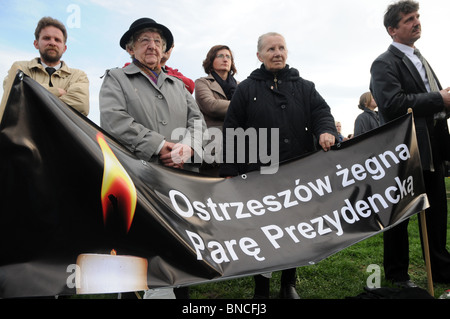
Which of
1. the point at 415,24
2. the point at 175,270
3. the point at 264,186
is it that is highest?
the point at 415,24

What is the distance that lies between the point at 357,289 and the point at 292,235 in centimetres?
129

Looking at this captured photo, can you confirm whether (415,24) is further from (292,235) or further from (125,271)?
(125,271)

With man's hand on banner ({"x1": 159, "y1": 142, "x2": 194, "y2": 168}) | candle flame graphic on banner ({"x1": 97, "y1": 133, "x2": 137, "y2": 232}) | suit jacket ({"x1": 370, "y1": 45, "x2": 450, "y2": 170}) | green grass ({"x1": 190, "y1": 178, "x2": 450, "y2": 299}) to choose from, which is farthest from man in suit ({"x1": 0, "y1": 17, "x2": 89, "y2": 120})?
suit jacket ({"x1": 370, "y1": 45, "x2": 450, "y2": 170})

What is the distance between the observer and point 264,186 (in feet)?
8.98

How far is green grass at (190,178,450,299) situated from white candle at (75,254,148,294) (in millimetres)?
1290

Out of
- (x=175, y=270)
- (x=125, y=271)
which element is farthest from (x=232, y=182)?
(x=125, y=271)

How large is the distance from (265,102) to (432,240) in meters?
1.99

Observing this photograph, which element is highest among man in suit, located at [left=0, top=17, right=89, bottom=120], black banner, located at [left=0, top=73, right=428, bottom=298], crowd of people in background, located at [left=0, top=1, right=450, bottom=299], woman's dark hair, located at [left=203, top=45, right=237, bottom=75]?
woman's dark hair, located at [left=203, top=45, right=237, bottom=75]

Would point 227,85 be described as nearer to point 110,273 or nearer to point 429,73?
point 429,73

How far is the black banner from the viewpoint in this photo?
6.86ft

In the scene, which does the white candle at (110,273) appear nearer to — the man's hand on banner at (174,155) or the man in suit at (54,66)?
the man's hand on banner at (174,155)

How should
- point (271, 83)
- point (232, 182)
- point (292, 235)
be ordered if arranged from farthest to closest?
1. point (271, 83)
2. point (232, 182)
3. point (292, 235)

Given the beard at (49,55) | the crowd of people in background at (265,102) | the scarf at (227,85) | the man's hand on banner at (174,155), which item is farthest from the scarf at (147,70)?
the scarf at (227,85)

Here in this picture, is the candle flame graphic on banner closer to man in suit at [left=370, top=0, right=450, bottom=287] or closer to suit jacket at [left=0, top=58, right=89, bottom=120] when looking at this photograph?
suit jacket at [left=0, top=58, right=89, bottom=120]
